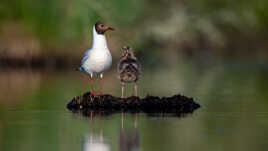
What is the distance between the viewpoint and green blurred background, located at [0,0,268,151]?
10.2 meters

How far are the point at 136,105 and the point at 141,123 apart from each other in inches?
67.5

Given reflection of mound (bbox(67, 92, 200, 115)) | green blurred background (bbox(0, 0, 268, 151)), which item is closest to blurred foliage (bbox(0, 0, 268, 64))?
green blurred background (bbox(0, 0, 268, 151))

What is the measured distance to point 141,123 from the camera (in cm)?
1134

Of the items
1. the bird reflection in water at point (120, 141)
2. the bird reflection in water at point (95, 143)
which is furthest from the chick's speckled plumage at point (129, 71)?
the bird reflection in water at point (95, 143)

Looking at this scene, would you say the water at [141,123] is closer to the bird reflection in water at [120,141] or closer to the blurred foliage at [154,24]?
the bird reflection in water at [120,141]

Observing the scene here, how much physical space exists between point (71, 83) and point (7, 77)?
3366mm

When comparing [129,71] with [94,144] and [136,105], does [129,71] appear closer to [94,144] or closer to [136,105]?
[136,105]

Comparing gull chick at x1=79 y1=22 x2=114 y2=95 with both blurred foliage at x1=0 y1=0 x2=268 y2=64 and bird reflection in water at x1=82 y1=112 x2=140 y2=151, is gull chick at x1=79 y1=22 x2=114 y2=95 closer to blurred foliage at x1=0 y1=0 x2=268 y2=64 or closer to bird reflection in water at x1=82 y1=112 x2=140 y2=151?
bird reflection in water at x1=82 y1=112 x2=140 y2=151

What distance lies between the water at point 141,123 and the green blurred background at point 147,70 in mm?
15

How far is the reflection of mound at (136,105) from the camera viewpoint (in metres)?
13.0

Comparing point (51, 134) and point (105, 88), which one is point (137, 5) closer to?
point (105, 88)

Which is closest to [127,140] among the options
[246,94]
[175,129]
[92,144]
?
[92,144]

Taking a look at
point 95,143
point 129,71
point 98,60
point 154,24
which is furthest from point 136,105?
point 154,24

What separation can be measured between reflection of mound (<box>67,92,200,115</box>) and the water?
290 mm
